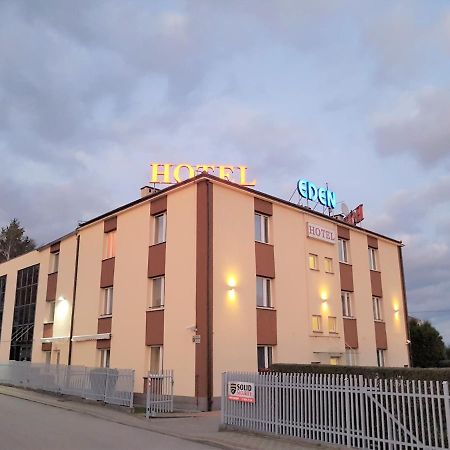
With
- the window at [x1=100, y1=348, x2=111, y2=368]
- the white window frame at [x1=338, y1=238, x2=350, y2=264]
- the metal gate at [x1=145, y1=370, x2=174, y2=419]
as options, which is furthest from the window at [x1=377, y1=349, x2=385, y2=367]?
the window at [x1=100, y1=348, x2=111, y2=368]

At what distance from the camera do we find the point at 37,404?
20.0 m

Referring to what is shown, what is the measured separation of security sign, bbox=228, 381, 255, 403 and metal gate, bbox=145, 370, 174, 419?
165 inches

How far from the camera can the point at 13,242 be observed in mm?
65000

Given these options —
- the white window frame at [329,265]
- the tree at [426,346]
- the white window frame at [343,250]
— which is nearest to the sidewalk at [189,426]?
the white window frame at [329,265]

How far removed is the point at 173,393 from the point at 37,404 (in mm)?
5688

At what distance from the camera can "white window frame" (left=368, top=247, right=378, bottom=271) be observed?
29.8m

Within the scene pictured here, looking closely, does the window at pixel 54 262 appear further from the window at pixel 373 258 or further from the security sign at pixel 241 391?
the security sign at pixel 241 391

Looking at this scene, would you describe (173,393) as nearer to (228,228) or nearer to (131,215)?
(228,228)

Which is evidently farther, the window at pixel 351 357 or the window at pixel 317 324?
the window at pixel 351 357

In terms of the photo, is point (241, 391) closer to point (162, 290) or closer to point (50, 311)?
point (162, 290)

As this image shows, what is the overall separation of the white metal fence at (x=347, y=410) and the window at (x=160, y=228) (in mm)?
9634

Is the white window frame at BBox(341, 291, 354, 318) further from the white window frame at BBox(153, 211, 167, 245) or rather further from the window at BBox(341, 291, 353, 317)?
the white window frame at BBox(153, 211, 167, 245)

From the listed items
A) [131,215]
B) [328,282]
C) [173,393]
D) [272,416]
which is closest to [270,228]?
[328,282]

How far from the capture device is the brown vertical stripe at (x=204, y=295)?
59.4 feet
